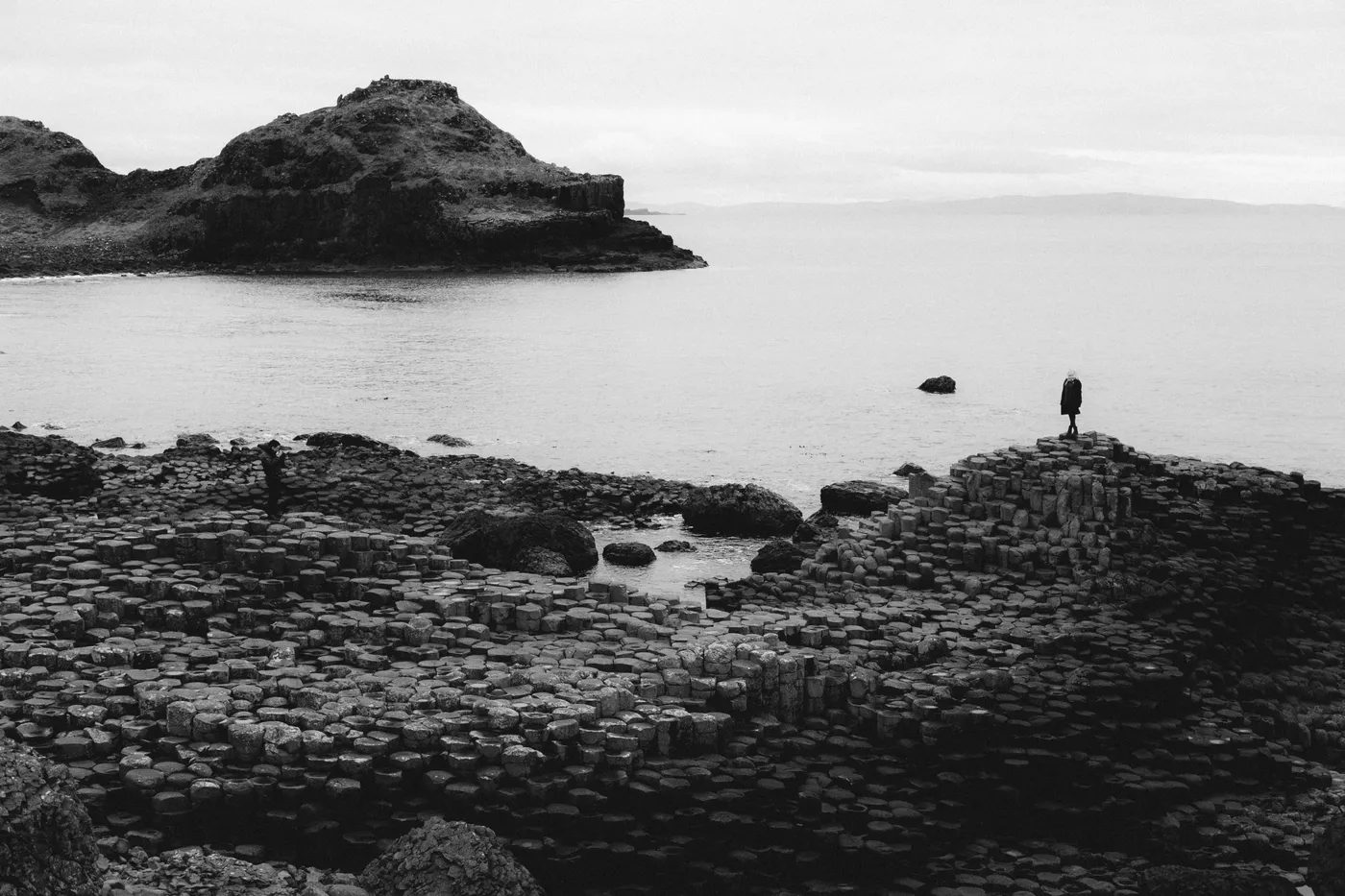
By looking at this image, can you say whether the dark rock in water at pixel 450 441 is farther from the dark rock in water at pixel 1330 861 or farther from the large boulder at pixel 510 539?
the dark rock in water at pixel 1330 861

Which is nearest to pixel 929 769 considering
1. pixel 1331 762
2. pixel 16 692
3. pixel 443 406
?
pixel 1331 762

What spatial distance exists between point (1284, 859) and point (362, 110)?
14443 cm

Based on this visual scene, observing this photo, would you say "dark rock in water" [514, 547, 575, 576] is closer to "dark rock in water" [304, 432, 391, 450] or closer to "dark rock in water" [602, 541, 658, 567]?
"dark rock in water" [602, 541, 658, 567]

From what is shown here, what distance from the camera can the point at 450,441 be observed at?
136 feet

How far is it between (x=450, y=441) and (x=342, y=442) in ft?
13.9

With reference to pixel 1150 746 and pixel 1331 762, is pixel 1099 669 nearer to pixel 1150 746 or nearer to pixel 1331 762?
pixel 1150 746

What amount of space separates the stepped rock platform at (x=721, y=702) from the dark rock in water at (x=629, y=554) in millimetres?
5218

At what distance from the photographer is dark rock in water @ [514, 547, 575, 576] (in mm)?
22719

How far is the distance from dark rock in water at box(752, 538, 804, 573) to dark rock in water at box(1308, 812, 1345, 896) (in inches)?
480

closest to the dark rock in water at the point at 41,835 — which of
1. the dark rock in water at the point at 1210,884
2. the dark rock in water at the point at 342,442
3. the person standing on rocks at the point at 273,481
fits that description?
the dark rock in water at the point at 1210,884

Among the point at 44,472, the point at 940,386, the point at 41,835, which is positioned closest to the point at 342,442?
the point at 44,472

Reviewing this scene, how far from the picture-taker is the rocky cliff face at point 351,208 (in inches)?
5217

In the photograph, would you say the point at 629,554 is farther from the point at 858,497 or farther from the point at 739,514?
the point at 858,497

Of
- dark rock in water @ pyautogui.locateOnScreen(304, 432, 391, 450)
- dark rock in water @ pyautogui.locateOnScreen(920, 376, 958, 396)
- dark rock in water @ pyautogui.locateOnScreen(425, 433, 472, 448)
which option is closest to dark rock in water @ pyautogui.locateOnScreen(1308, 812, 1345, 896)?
dark rock in water @ pyautogui.locateOnScreen(304, 432, 391, 450)
